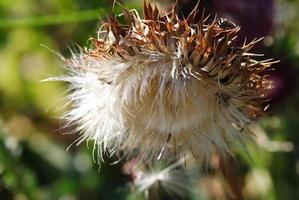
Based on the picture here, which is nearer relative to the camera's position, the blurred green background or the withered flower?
the withered flower

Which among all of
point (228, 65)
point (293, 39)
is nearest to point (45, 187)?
point (293, 39)

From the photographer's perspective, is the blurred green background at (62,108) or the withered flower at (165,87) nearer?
the withered flower at (165,87)

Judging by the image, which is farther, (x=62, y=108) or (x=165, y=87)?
(x=62, y=108)

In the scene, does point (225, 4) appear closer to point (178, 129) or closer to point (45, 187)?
point (178, 129)
